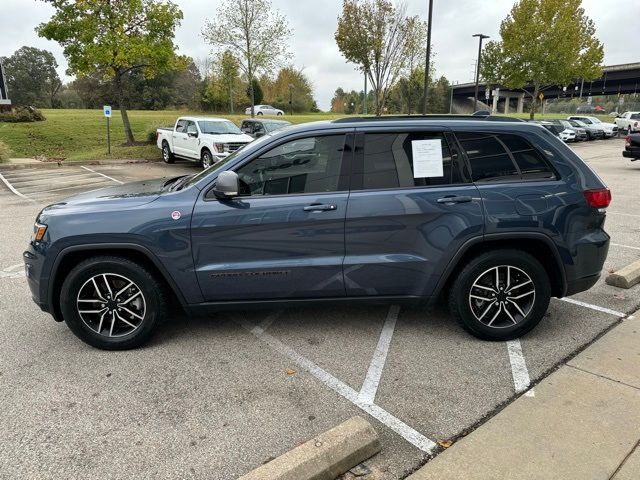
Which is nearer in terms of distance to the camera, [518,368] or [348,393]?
[348,393]

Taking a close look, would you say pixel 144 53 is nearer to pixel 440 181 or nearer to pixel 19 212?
pixel 19 212

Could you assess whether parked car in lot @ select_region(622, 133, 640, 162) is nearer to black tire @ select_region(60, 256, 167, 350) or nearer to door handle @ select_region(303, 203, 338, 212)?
door handle @ select_region(303, 203, 338, 212)

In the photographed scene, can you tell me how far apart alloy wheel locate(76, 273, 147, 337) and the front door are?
55cm

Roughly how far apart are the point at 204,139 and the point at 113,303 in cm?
1189

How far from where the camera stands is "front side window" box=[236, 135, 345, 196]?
3486 millimetres

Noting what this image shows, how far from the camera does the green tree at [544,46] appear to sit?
3123cm

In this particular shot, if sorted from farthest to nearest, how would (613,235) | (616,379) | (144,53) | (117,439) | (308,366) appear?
(144,53), (613,235), (308,366), (616,379), (117,439)

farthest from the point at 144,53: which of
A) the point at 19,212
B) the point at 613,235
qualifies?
the point at 613,235

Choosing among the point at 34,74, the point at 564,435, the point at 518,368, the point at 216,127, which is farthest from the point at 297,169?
the point at 34,74

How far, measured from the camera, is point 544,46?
3131 centimetres

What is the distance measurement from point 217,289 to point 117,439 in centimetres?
121

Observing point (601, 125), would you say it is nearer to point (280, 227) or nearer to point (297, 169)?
point (297, 169)

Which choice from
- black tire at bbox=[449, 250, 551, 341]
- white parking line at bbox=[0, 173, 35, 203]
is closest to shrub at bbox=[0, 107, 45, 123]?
white parking line at bbox=[0, 173, 35, 203]

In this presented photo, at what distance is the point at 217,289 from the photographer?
138 inches
